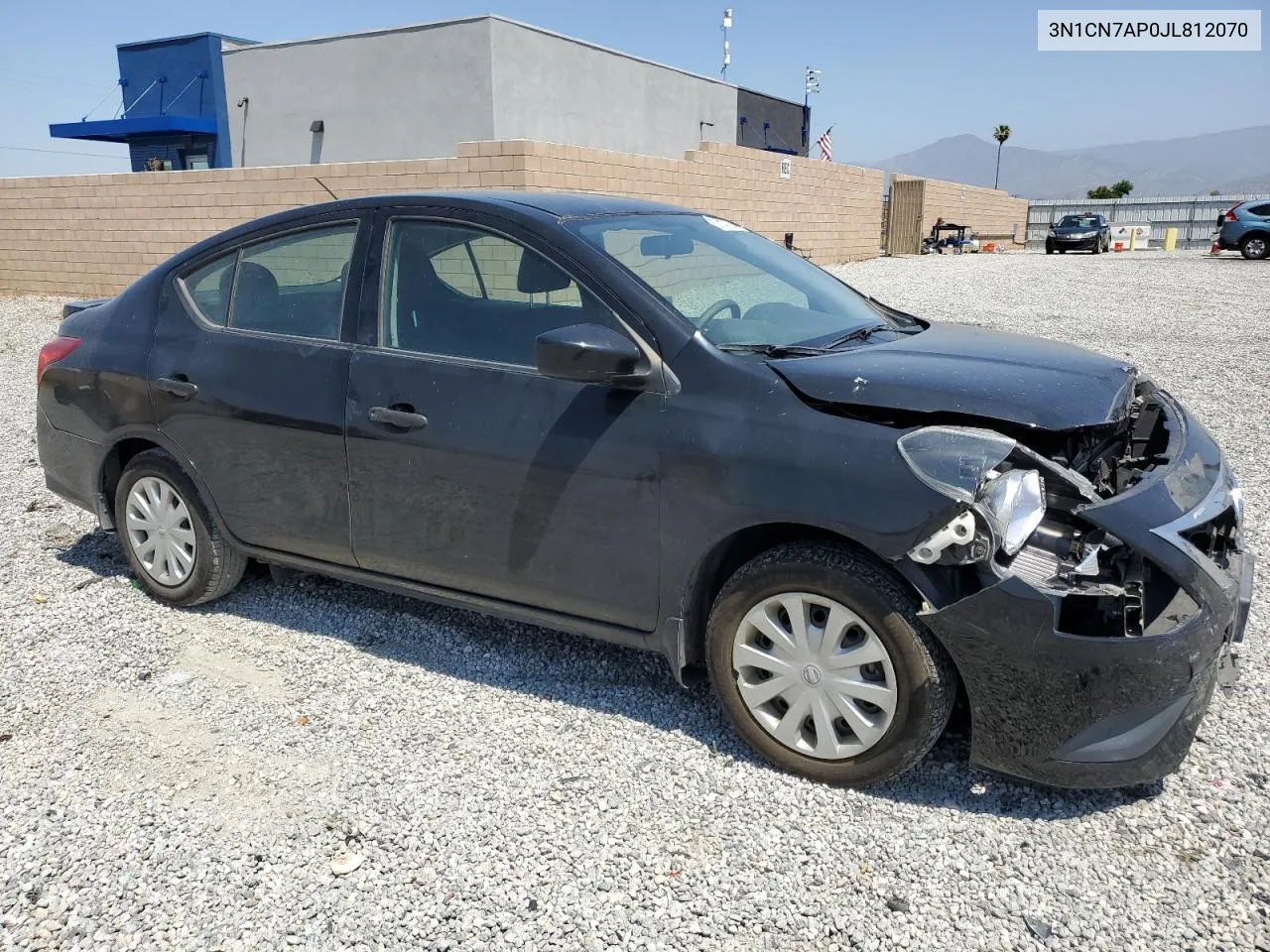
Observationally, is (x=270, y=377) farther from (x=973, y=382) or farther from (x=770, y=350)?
(x=973, y=382)

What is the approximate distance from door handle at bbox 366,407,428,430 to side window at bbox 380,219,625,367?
Result: 0.79 feet

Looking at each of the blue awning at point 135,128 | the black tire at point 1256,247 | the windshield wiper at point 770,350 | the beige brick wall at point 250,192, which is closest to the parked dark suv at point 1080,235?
the black tire at point 1256,247

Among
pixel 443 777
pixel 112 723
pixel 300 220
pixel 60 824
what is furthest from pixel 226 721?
pixel 300 220

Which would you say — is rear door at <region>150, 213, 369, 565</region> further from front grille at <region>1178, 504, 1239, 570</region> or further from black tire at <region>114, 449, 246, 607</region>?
front grille at <region>1178, 504, 1239, 570</region>

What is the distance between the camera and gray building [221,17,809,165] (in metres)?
23.1

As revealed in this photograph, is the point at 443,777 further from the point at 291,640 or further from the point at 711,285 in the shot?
the point at 711,285

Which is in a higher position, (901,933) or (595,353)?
(595,353)

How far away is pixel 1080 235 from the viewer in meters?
36.0

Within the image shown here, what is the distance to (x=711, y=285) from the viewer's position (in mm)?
3699

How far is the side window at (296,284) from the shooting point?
392 centimetres

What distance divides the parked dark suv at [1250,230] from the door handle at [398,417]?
30.3 meters

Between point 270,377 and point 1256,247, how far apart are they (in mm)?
30633

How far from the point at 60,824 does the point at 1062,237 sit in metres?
38.9

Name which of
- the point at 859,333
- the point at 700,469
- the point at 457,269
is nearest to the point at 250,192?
the point at 457,269
